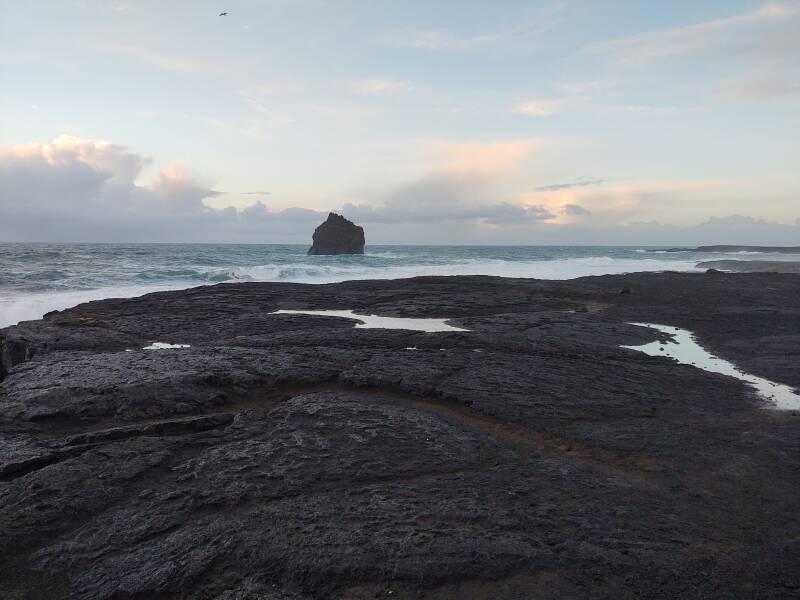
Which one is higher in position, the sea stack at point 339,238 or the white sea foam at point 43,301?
the sea stack at point 339,238

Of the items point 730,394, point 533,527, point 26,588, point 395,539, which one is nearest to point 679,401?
point 730,394

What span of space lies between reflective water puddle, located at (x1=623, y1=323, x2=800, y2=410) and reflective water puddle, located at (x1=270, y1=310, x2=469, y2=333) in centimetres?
488

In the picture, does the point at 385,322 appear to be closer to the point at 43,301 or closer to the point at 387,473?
the point at 387,473

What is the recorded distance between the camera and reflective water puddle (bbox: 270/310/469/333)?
1398 cm

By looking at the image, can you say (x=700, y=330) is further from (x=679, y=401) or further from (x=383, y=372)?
(x=383, y=372)

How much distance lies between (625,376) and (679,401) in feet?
4.05

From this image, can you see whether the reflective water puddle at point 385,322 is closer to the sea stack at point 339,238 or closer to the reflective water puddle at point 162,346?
the reflective water puddle at point 162,346

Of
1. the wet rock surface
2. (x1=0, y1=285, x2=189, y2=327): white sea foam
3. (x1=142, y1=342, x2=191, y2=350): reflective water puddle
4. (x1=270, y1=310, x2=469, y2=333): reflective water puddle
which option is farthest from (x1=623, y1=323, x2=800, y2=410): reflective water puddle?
(x1=0, y1=285, x2=189, y2=327): white sea foam

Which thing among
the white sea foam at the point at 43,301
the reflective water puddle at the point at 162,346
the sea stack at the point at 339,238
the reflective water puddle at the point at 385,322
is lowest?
the white sea foam at the point at 43,301

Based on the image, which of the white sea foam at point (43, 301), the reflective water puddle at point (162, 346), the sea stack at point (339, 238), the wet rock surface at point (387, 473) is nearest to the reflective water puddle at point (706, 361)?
the wet rock surface at point (387, 473)

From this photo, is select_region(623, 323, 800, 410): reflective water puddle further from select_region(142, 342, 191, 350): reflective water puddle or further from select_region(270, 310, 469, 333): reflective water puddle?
select_region(142, 342, 191, 350): reflective water puddle

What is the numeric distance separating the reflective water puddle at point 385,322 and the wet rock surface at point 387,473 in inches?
107

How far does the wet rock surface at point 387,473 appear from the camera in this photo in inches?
156

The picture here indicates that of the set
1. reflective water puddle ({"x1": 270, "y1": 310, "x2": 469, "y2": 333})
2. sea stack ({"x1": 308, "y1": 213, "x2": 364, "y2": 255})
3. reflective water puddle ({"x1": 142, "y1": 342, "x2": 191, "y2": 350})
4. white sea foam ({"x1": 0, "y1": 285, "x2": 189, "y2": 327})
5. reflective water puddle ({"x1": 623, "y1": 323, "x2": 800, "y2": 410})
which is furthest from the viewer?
sea stack ({"x1": 308, "y1": 213, "x2": 364, "y2": 255})
